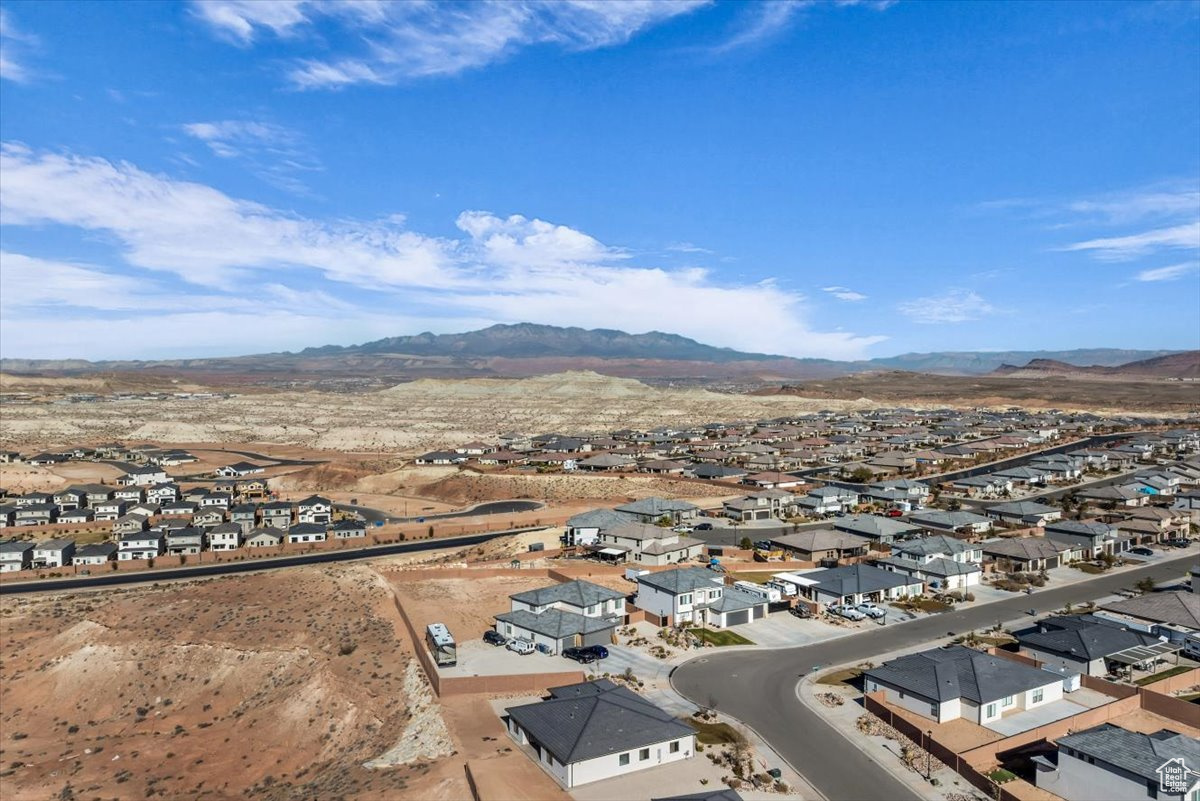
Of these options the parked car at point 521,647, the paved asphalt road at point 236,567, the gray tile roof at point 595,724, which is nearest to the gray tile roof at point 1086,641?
the gray tile roof at point 595,724

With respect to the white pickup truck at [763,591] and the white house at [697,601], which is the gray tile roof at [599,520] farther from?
the white house at [697,601]

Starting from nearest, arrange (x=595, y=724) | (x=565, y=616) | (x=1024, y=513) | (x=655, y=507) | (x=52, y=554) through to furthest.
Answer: (x=595, y=724), (x=565, y=616), (x=52, y=554), (x=1024, y=513), (x=655, y=507)

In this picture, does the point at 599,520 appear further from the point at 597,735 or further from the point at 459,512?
the point at 597,735

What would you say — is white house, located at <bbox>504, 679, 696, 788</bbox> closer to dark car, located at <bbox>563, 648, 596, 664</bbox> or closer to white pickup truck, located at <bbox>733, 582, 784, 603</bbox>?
dark car, located at <bbox>563, 648, 596, 664</bbox>

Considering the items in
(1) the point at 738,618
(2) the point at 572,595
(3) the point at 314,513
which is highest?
(2) the point at 572,595

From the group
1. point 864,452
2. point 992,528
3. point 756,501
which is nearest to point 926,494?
point 992,528

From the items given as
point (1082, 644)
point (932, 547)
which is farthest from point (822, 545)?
point (1082, 644)

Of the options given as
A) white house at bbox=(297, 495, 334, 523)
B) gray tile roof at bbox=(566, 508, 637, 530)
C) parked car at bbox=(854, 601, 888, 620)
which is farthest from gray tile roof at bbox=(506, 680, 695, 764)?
white house at bbox=(297, 495, 334, 523)
